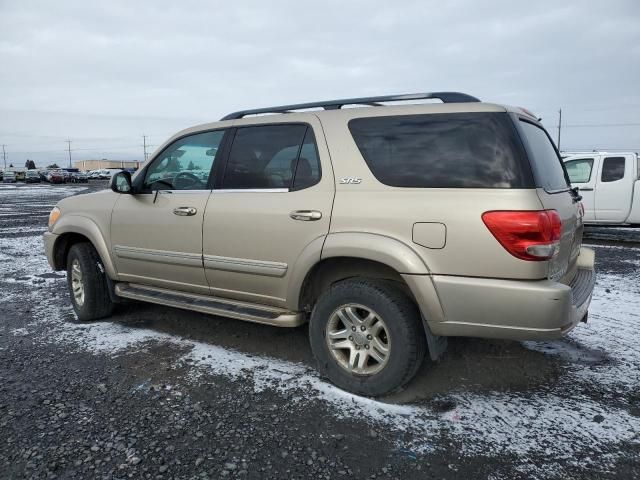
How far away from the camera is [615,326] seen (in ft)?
14.6

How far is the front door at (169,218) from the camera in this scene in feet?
12.7

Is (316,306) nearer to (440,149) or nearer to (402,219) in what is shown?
(402,219)

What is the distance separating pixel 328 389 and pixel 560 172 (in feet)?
7.61

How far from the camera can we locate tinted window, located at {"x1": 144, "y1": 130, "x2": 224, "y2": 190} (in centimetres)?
399

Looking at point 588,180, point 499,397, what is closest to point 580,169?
point 588,180

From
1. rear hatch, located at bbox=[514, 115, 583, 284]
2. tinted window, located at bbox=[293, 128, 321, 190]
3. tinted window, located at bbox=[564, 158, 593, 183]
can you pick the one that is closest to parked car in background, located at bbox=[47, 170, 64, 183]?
tinted window, located at bbox=[564, 158, 593, 183]

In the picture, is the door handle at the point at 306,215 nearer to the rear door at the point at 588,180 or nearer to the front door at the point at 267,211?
the front door at the point at 267,211

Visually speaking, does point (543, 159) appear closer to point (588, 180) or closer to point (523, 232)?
point (523, 232)

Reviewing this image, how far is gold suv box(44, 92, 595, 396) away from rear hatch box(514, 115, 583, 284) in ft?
0.07

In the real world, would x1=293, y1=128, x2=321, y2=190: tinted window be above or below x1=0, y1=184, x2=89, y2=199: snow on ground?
above

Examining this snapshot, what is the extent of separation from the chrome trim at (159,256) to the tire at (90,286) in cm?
44

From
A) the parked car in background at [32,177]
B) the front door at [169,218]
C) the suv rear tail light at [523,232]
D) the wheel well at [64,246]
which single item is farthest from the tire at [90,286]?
the parked car in background at [32,177]

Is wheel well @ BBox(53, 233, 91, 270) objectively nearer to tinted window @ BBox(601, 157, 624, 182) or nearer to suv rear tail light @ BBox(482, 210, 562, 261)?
suv rear tail light @ BBox(482, 210, 562, 261)

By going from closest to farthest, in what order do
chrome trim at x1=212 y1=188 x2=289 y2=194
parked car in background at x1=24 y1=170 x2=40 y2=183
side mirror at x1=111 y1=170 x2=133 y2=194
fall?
chrome trim at x1=212 y1=188 x2=289 y2=194 < side mirror at x1=111 y1=170 x2=133 y2=194 < parked car in background at x1=24 y1=170 x2=40 y2=183
